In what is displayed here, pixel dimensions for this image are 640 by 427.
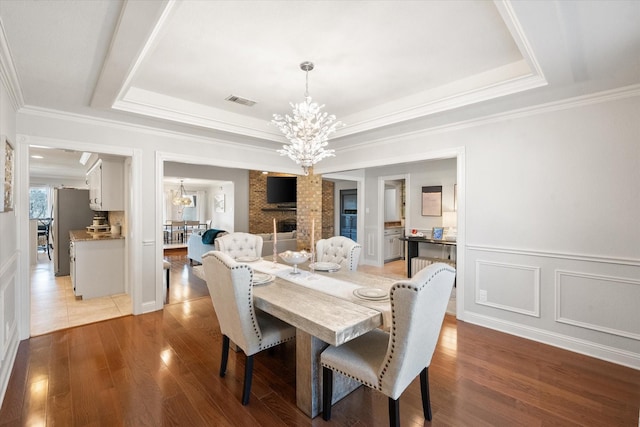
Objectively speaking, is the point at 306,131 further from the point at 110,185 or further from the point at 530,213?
the point at 110,185

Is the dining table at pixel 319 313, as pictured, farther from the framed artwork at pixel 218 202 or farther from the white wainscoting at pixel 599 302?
the framed artwork at pixel 218 202

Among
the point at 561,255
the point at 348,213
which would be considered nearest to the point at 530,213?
the point at 561,255

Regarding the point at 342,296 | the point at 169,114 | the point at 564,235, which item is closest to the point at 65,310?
the point at 169,114

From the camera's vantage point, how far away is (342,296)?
2064 mm

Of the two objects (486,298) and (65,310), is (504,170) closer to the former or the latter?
(486,298)

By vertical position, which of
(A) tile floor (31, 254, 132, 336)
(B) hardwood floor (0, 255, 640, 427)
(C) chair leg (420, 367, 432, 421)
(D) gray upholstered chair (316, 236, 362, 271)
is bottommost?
(B) hardwood floor (0, 255, 640, 427)

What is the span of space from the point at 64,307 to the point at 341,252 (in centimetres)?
377

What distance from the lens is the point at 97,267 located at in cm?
445

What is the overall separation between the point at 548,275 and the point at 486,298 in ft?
2.15

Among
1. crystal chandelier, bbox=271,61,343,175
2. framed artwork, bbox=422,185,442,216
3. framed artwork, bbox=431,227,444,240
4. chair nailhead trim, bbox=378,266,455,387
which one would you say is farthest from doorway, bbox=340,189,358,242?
chair nailhead trim, bbox=378,266,455,387

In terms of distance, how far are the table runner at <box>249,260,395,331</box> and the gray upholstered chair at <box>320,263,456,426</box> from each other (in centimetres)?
22

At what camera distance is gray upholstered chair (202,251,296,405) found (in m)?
1.91

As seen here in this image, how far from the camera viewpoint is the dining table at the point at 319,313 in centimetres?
163

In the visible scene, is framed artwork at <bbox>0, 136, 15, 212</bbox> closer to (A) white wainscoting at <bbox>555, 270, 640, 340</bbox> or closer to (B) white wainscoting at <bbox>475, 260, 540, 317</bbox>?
(B) white wainscoting at <bbox>475, 260, 540, 317</bbox>
